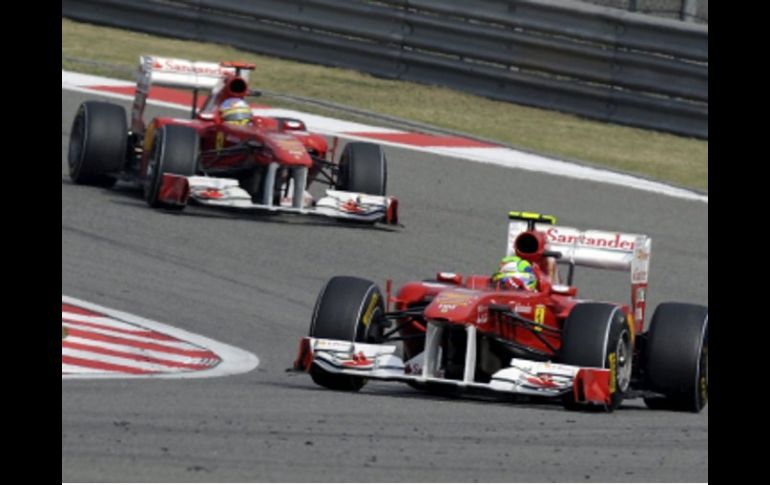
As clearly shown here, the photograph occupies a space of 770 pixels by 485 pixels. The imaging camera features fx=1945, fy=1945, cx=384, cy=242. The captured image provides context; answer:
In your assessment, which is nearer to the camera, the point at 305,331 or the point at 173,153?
the point at 305,331

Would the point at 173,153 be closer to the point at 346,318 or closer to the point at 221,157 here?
the point at 221,157

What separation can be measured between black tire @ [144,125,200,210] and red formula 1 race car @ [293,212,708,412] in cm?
472

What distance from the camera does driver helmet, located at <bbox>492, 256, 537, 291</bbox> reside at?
10766 millimetres

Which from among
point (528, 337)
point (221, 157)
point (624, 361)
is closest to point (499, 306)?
point (528, 337)

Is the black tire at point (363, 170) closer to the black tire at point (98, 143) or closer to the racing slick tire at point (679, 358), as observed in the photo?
the black tire at point (98, 143)

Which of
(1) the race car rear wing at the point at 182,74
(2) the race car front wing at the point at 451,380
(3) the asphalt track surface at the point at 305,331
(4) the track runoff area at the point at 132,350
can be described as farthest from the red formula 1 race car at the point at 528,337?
(1) the race car rear wing at the point at 182,74

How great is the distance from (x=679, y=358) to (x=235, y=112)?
6.57 m

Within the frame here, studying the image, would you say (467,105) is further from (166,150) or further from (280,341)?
(280,341)

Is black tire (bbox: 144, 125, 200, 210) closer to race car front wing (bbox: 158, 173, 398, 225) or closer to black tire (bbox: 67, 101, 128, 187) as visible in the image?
race car front wing (bbox: 158, 173, 398, 225)

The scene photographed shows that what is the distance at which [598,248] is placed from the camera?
36.9 ft

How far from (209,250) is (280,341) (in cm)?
262

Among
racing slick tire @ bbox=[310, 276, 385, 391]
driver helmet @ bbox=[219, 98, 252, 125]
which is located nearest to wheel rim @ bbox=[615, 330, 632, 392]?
racing slick tire @ bbox=[310, 276, 385, 391]

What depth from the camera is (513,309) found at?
34.4 ft
